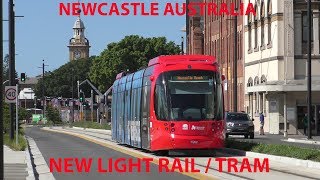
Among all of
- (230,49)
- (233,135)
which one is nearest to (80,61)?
(230,49)

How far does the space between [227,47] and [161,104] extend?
182 ft

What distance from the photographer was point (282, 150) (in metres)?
28.0

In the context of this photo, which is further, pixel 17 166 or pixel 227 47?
pixel 227 47

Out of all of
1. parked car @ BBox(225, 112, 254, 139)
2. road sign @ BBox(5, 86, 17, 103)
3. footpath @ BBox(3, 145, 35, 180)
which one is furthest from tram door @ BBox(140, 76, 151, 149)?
parked car @ BBox(225, 112, 254, 139)

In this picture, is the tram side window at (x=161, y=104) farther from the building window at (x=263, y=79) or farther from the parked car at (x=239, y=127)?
the building window at (x=263, y=79)

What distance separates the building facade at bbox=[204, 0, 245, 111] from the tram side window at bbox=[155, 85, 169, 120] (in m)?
46.2

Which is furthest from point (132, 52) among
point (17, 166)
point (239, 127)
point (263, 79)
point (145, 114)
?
point (17, 166)

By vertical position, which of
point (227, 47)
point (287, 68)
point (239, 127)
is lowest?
point (239, 127)

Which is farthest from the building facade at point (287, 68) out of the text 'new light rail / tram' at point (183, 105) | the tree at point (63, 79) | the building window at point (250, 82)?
the tree at point (63, 79)

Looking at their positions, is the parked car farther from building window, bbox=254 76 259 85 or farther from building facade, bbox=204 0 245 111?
building facade, bbox=204 0 245 111

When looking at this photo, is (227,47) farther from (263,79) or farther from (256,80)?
(263,79)

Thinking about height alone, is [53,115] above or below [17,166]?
above

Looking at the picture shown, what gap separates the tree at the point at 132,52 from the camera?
122 meters

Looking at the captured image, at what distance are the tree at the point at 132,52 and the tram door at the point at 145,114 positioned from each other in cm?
8811
